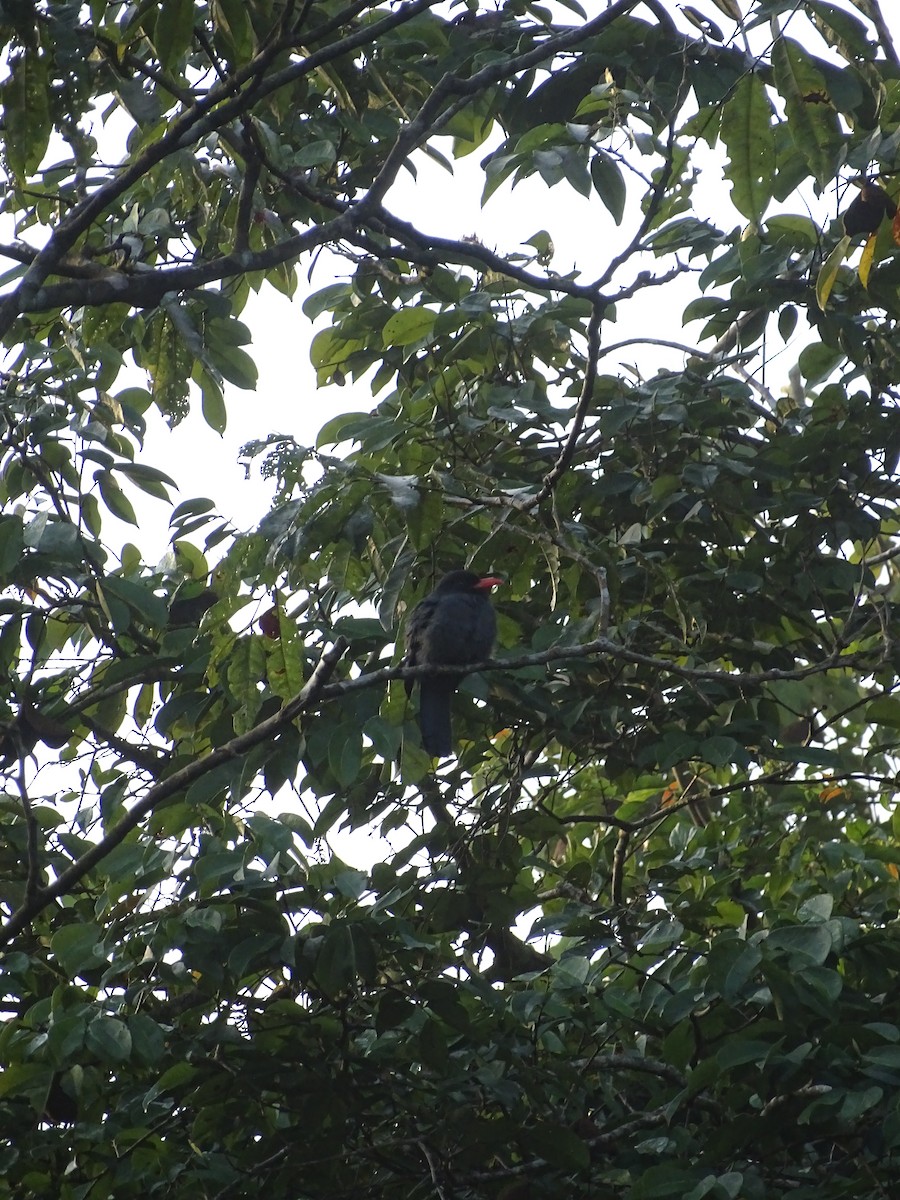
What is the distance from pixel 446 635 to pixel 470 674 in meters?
1.01

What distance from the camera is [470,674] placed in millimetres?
3580

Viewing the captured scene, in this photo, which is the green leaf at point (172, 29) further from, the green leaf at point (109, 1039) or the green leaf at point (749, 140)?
the green leaf at point (109, 1039)

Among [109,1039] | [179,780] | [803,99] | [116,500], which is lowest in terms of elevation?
[109,1039]

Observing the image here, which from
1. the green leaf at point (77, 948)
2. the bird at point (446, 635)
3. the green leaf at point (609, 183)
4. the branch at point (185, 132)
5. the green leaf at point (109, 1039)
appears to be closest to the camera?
the green leaf at point (109, 1039)

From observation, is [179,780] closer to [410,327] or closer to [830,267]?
[410,327]

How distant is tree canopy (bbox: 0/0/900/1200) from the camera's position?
2746 mm

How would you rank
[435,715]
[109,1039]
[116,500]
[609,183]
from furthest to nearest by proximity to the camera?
[116,500]
[435,715]
[609,183]
[109,1039]

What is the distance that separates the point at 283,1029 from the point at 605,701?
4.44 feet

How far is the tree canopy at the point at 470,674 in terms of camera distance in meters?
2.75

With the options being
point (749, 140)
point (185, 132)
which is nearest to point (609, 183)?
point (749, 140)

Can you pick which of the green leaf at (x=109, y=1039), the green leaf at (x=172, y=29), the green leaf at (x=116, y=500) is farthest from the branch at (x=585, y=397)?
the green leaf at (x=116, y=500)

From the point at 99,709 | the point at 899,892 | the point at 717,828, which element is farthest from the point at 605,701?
the point at 99,709

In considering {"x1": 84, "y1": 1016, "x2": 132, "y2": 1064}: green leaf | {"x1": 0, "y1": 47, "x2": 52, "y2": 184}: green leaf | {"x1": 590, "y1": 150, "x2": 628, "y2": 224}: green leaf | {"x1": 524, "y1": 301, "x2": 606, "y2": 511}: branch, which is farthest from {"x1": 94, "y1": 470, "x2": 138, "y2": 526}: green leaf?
{"x1": 84, "y1": 1016, "x2": 132, "y2": 1064}: green leaf

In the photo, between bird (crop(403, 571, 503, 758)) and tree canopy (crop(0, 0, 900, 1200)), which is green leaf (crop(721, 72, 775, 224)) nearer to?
tree canopy (crop(0, 0, 900, 1200))
